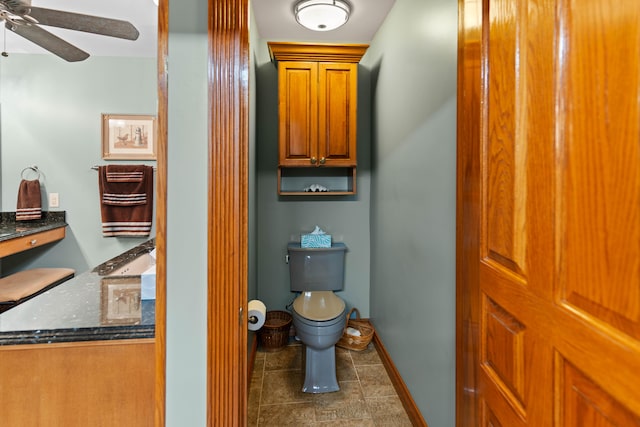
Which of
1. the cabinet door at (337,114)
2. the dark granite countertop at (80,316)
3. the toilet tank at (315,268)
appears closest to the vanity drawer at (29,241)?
the dark granite countertop at (80,316)

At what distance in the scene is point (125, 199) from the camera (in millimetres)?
2830

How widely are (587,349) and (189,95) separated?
105cm

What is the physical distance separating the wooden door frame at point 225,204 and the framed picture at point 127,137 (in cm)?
240

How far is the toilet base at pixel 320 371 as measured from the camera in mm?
2070

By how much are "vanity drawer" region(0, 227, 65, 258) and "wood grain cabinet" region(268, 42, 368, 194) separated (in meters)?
2.06

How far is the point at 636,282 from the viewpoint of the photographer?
0.45m

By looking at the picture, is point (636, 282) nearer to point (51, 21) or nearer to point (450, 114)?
point (450, 114)

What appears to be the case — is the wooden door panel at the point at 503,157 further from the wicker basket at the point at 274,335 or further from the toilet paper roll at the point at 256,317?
the wicker basket at the point at 274,335

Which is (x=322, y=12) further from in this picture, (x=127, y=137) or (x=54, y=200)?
(x=54, y=200)

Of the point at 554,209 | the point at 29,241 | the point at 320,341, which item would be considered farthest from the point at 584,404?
the point at 29,241

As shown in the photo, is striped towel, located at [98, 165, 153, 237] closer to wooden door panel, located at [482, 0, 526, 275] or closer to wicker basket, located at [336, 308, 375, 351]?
wicker basket, located at [336, 308, 375, 351]

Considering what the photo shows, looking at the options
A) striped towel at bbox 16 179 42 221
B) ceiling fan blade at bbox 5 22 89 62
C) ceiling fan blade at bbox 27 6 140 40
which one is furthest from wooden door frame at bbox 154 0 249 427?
striped towel at bbox 16 179 42 221

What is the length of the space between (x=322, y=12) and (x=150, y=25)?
1.36 metres

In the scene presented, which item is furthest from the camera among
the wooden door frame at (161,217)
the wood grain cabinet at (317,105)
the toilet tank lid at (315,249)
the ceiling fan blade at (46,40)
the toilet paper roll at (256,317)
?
the toilet tank lid at (315,249)
